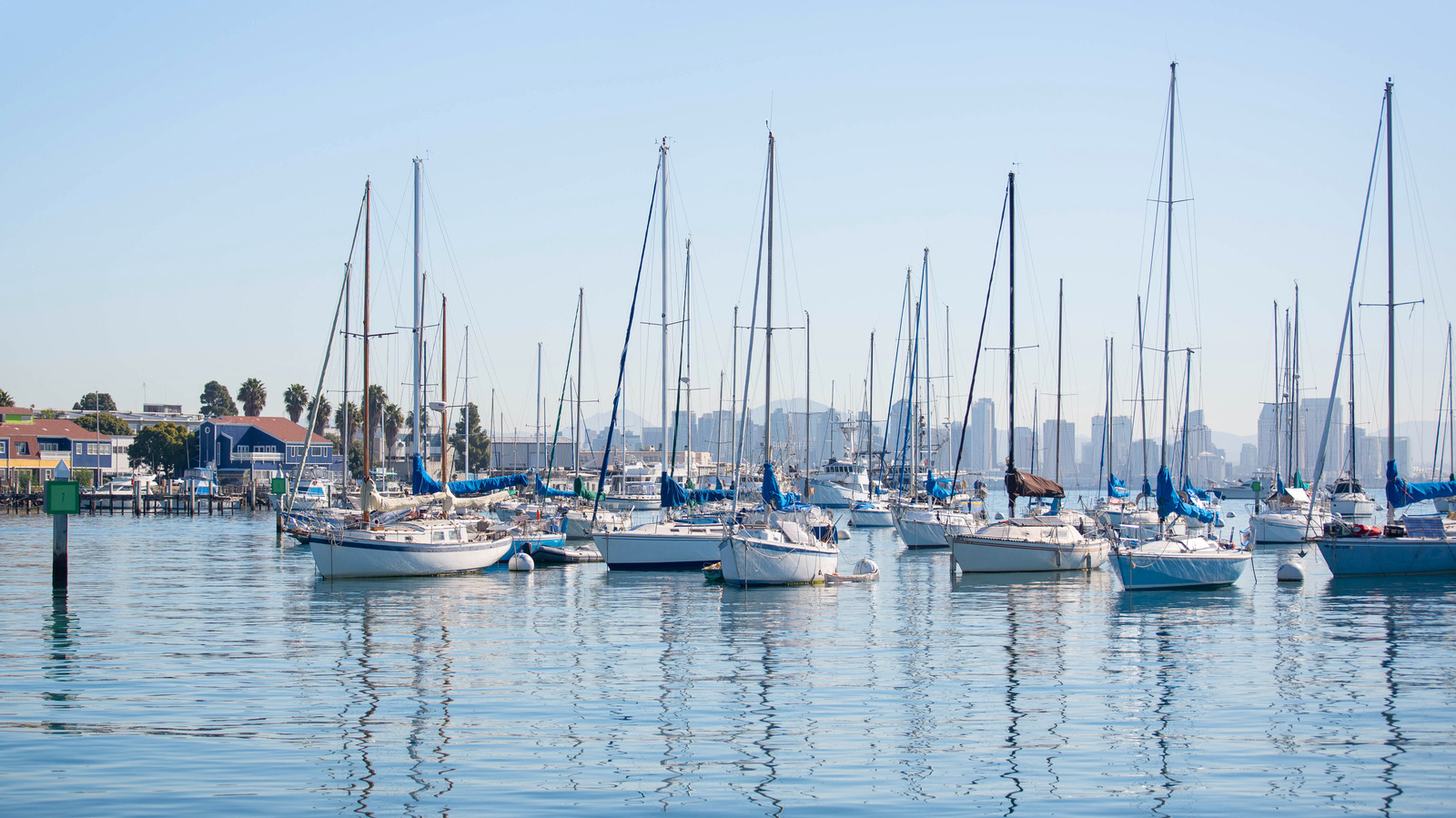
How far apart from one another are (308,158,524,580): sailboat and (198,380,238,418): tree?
13699 cm

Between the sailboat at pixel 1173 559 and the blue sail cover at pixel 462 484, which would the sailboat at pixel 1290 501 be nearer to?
the sailboat at pixel 1173 559

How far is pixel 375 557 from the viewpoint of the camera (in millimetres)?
39062

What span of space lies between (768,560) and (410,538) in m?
11.8

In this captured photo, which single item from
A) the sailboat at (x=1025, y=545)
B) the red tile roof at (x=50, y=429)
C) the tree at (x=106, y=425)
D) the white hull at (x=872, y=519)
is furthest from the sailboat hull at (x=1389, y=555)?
the tree at (x=106, y=425)

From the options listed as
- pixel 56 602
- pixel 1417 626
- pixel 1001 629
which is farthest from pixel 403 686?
pixel 1417 626

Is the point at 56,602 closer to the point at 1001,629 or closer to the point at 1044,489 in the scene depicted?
the point at 1001,629

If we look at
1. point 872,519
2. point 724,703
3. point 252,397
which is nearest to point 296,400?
point 252,397

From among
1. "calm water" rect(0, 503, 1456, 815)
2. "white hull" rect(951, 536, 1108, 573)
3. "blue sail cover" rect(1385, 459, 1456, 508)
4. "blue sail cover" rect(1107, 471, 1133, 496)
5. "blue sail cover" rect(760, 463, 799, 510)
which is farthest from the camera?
"blue sail cover" rect(1107, 471, 1133, 496)

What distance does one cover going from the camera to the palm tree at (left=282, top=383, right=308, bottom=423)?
481ft

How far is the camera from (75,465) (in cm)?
12056

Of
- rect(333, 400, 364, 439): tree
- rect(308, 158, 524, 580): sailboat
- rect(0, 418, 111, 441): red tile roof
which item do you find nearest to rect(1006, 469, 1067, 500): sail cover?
rect(308, 158, 524, 580): sailboat

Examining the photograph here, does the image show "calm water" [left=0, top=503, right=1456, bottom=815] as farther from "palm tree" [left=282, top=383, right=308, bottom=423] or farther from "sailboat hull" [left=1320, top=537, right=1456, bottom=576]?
"palm tree" [left=282, top=383, right=308, bottom=423]

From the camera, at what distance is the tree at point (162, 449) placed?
125 m

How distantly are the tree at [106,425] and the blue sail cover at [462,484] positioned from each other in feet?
324
